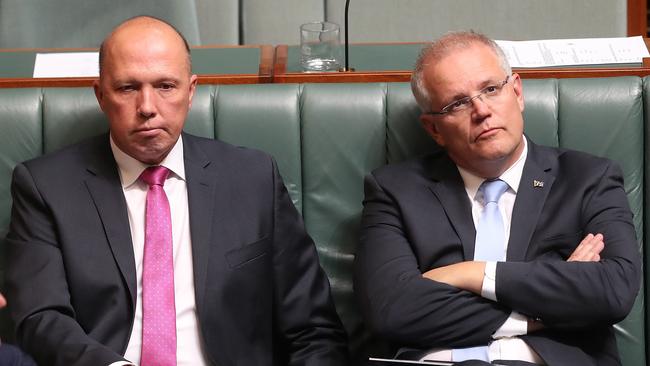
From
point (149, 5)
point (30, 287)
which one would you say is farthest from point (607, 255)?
point (149, 5)

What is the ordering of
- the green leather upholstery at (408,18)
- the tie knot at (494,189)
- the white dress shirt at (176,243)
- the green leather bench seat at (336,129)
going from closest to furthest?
the white dress shirt at (176,243)
the tie knot at (494,189)
the green leather bench seat at (336,129)
the green leather upholstery at (408,18)

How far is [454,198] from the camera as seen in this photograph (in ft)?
7.44

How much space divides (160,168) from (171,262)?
21 cm

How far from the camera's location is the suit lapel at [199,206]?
2.17 metres

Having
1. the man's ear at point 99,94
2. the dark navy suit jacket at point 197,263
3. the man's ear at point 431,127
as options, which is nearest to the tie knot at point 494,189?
the man's ear at point 431,127

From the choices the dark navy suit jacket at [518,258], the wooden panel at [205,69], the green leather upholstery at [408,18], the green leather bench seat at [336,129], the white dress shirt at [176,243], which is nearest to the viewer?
the dark navy suit jacket at [518,258]

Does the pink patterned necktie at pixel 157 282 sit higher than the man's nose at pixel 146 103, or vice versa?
the man's nose at pixel 146 103

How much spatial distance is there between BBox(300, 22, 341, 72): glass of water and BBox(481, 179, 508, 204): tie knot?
599 mm

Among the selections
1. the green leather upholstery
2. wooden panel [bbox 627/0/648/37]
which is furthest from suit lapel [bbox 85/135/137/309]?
wooden panel [bbox 627/0/648/37]

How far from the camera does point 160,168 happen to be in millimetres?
2225

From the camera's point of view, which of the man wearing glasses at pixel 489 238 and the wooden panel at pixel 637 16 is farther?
the wooden panel at pixel 637 16

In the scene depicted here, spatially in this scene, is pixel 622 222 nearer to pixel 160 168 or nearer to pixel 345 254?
pixel 345 254

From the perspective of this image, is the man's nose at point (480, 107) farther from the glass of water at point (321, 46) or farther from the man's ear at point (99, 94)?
the man's ear at point (99, 94)

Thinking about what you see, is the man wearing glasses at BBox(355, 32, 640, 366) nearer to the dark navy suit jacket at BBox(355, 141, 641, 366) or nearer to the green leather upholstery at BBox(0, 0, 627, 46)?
the dark navy suit jacket at BBox(355, 141, 641, 366)
